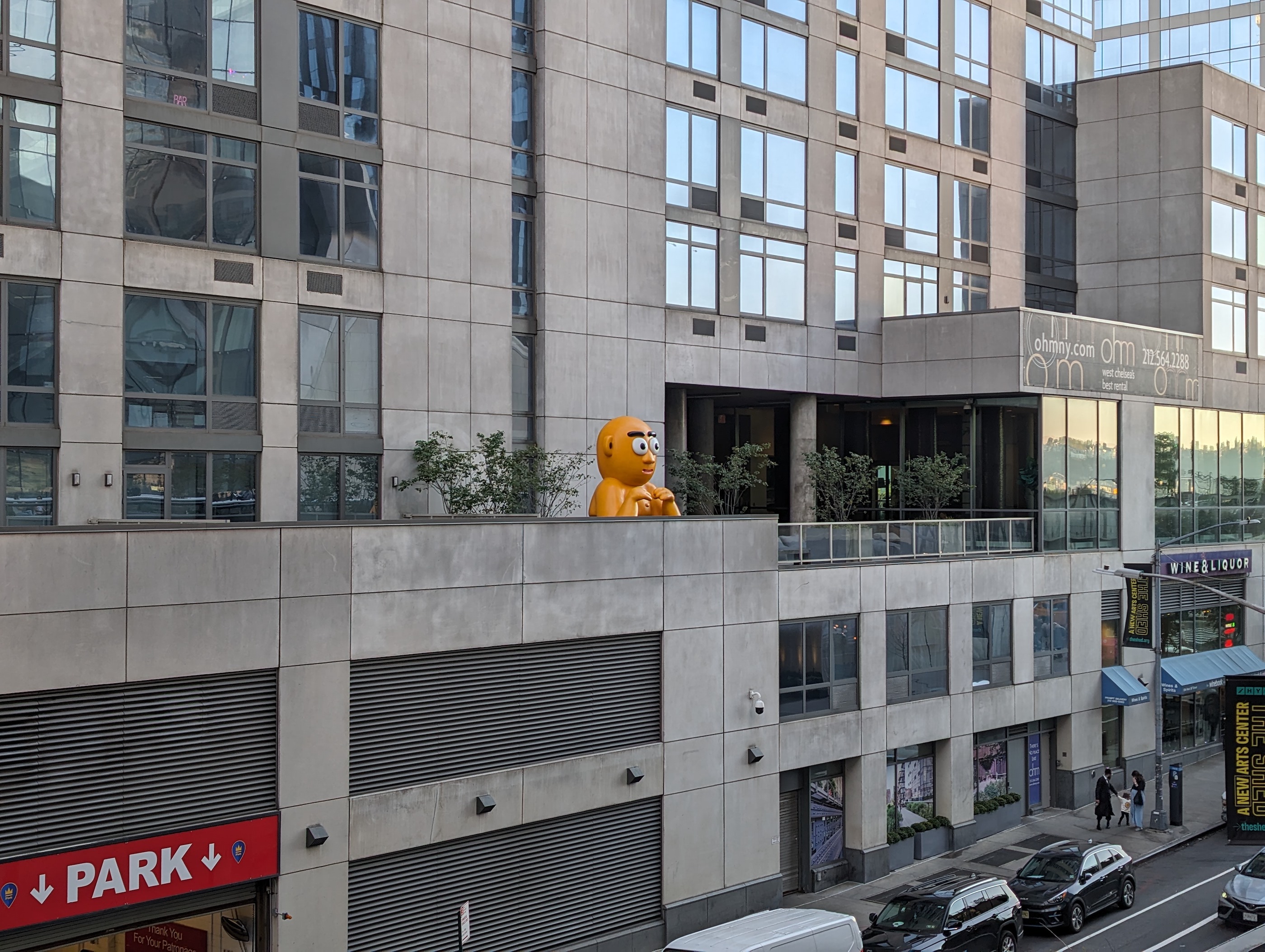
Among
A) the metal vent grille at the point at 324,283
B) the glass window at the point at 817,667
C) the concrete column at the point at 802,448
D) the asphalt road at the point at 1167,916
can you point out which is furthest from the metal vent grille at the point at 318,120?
the asphalt road at the point at 1167,916

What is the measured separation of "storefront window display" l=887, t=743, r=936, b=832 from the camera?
32531mm

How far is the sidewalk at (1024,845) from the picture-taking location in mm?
29328

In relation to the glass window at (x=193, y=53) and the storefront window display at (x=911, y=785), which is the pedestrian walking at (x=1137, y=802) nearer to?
the storefront window display at (x=911, y=785)

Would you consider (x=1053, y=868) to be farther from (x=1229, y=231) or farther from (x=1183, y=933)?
(x=1229, y=231)

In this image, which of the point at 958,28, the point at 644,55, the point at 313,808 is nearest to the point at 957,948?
the point at 313,808

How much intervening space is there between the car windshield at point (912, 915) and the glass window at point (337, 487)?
13.2 meters

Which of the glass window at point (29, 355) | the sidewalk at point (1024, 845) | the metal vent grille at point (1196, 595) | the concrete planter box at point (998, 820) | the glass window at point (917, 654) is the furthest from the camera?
the metal vent grille at point (1196, 595)

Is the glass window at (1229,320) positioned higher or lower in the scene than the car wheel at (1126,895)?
higher

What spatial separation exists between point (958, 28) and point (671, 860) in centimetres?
3029

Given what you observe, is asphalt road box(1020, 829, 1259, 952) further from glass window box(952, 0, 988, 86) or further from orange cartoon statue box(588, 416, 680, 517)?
glass window box(952, 0, 988, 86)

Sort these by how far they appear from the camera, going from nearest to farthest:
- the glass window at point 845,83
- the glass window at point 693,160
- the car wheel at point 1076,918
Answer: the car wheel at point 1076,918 < the glass window at point 693,160 < the glass window at point 845,83

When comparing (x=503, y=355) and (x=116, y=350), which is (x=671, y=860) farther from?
(x=116, y=350)

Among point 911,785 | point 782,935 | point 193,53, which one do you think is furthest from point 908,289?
point 782,935

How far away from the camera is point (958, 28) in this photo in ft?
139
